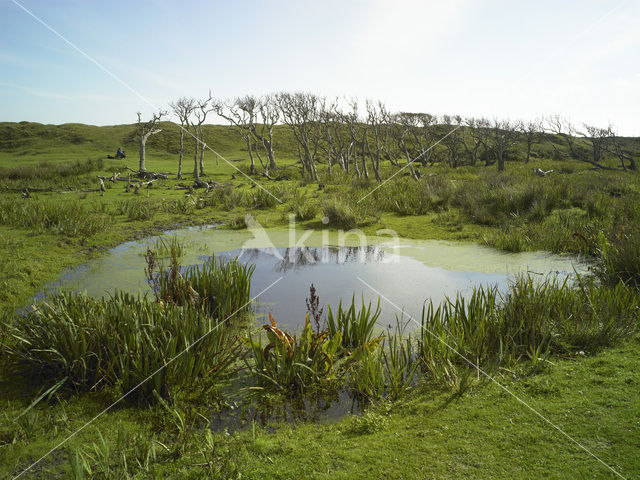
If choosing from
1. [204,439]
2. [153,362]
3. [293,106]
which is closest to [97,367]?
[153,362]

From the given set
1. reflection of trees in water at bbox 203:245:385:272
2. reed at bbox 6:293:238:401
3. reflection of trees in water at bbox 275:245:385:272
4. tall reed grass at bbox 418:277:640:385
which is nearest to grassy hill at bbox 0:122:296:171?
reflection of trees in water at bbox 203:245:385:272

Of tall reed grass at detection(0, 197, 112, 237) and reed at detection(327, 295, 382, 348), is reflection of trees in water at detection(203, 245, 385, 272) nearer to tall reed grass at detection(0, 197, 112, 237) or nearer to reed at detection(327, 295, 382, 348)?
reed at detection(327, 295, 382, 348)

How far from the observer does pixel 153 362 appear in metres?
3.29

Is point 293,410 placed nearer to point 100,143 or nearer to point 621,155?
point 621,155

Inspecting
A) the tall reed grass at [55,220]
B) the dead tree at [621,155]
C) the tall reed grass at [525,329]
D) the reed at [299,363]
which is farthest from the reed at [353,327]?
the dead tree at [621,155]

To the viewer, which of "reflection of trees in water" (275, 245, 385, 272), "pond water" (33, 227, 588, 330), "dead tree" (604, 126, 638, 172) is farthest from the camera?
"dead tree" (604, 126, 638, 172)

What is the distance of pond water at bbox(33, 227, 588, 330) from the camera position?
573cm

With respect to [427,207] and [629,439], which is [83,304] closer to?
[629,439]

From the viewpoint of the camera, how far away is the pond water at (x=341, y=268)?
5734mm

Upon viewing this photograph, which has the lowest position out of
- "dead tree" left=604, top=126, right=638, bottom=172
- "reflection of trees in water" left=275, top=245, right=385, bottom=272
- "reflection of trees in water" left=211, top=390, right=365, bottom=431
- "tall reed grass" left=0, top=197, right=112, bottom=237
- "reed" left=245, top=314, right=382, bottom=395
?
"reflection of trees in water" left=211, top=390, right=365, bottom=431

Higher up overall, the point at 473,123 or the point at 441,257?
the point at 473,123

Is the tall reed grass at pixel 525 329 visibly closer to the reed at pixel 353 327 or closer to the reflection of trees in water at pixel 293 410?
the reed at pixel 353 327

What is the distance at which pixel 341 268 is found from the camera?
286 inches

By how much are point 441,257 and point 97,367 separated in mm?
6233
